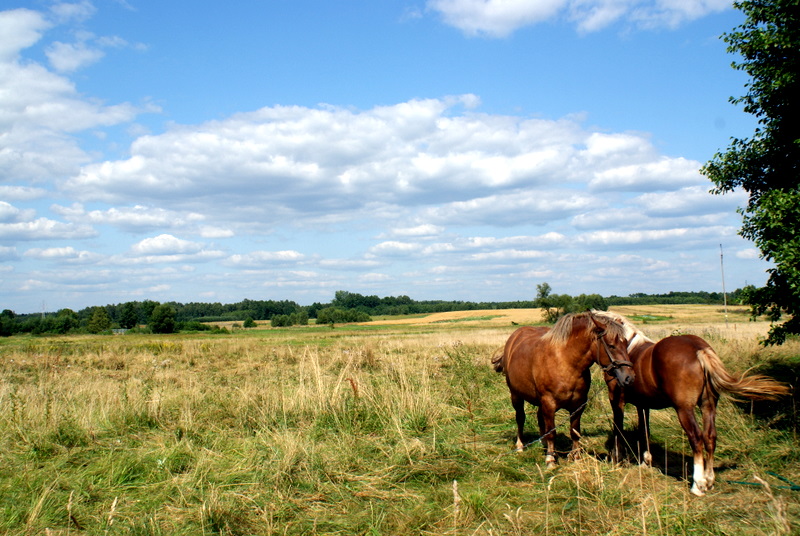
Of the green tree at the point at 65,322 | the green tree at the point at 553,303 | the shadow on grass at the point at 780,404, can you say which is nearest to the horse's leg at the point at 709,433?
the shadow on grass at the point at 780,404

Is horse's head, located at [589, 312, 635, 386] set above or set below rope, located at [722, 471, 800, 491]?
above

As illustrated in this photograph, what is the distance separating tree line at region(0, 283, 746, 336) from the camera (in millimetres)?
58463

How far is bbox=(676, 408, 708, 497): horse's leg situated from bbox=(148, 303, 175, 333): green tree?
68.2 metres

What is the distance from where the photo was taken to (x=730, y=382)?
4.86 m

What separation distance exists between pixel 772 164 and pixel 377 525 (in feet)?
27.6

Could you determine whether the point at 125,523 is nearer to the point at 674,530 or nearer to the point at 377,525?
the point at 377,525

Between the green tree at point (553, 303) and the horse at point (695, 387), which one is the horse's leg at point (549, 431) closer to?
the horse at point (695, 387)

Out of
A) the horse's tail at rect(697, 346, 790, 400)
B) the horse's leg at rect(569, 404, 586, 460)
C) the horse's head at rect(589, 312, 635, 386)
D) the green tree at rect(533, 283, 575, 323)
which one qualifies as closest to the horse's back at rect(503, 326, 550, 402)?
the horse's leg at rect(569, 404, 586, 460)

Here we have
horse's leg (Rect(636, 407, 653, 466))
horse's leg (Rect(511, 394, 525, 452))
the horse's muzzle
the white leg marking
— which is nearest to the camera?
the white leg marking

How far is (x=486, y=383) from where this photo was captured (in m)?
11.2

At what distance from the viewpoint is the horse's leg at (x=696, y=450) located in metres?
4.70

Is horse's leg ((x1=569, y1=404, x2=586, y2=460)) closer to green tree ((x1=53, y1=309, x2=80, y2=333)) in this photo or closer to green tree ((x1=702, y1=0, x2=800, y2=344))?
green tree ((x1=702, y1=0, x2=800, y2=344))

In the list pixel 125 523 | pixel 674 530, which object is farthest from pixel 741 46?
pixel 125 523

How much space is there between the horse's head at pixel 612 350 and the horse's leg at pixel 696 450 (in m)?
0.72
